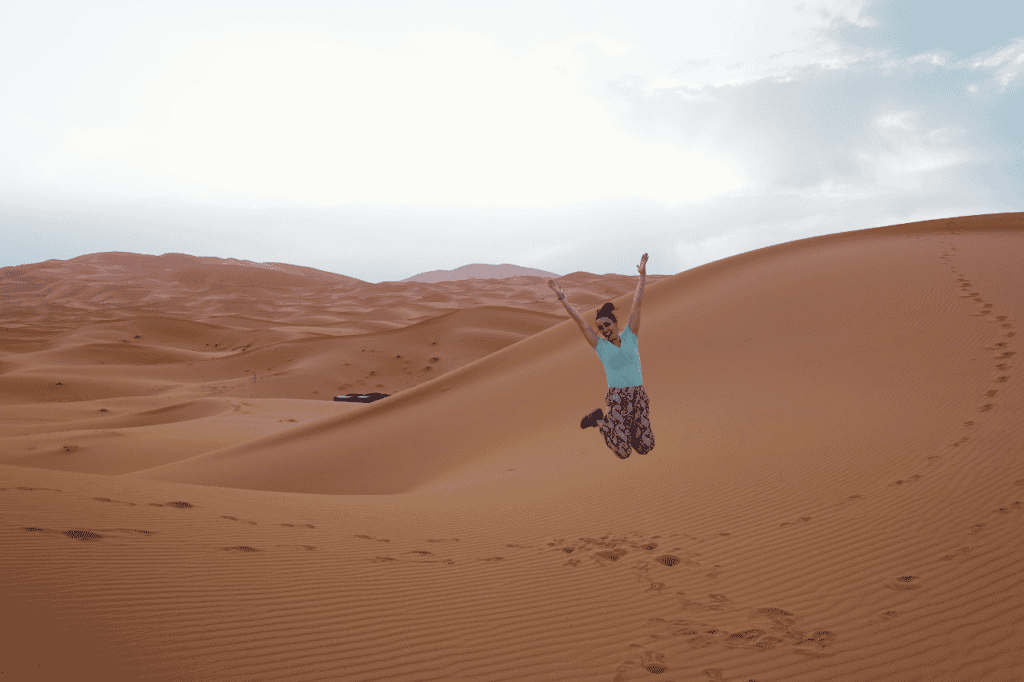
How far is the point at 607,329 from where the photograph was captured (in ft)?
19.2

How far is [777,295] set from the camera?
48.6 ft

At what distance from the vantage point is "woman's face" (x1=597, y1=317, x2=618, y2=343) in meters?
5.81

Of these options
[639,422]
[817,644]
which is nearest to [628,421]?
[639,422]

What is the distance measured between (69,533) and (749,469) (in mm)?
6544

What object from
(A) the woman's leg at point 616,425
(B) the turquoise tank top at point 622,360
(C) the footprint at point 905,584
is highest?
(B) the turquoise tank top at point 622,360

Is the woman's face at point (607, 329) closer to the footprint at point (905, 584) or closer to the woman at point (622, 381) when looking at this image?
the woman at point (622, 381)

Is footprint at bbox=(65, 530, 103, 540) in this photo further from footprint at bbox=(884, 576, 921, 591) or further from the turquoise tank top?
footprint at bbox=(884, 576, 921, 591)

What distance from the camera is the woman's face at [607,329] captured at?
5812mm

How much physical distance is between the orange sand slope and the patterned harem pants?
674 mm

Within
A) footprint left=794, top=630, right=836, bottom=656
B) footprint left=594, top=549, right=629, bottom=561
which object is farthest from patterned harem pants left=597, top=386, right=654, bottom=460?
footprint left=794, top=630, right=836, bottom=656

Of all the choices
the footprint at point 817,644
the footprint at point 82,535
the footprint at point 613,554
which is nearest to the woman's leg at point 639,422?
the footprint at point 613,554

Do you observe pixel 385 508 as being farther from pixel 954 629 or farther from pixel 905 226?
pixel 905 226

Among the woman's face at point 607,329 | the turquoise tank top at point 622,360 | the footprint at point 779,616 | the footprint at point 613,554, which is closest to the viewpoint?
the footprint at point 779,616

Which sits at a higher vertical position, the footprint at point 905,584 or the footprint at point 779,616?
the footprint at point 905,584
